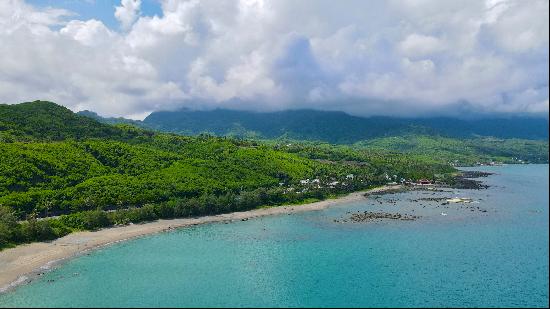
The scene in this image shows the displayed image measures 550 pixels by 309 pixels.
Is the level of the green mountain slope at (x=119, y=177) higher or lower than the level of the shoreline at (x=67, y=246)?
higher

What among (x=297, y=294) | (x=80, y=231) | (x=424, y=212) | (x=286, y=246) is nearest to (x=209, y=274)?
(x=297, y=294)

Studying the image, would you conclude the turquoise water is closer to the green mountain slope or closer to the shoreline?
the shoreline

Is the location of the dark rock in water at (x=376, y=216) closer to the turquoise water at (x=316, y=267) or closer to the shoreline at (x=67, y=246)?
the turquoise water at (x=316, y=267)

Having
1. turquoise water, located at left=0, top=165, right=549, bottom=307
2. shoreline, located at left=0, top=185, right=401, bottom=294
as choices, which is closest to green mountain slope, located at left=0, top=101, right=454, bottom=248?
shoreline, located at left=0, top=185, right=401, bottom=294

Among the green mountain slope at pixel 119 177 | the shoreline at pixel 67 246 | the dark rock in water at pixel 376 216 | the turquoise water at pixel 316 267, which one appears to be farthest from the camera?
the dark rock in water at pixel 376 216

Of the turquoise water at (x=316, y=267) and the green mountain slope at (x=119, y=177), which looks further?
the green mountain slope at (x=119, y=177)

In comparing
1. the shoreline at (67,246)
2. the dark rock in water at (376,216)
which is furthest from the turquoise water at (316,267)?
the dark rock in water at (376,216)

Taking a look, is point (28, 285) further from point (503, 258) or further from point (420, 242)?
point (503, 258)

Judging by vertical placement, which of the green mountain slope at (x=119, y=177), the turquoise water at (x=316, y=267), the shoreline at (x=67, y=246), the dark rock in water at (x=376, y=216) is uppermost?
the green mountain slope at (x=119, y=177)
